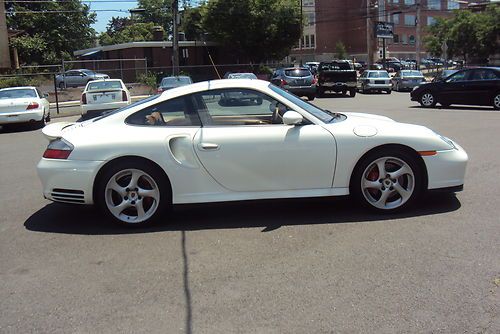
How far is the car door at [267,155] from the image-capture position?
526cm

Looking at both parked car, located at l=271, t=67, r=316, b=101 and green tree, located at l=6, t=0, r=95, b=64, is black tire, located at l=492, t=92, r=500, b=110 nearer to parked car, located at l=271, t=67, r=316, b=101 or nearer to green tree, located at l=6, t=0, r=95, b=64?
parked car, located at l=271, t=67, r=316, b=101

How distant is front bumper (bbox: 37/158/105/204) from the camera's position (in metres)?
5.21

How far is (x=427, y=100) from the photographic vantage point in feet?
64.8

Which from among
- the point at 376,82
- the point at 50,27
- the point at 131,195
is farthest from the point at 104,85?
the point at 50,27

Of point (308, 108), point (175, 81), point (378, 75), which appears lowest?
point (308, 108)

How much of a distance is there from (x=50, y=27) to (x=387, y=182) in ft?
194

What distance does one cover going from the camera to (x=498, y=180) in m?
6.93

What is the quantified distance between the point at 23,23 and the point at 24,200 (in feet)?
185

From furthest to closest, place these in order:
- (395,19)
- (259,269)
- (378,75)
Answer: (395,19) → (378,75) → (259,269)

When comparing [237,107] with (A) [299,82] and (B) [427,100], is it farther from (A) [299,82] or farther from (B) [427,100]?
(A) [299,82]

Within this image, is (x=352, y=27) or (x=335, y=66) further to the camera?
(x=352, y=27)

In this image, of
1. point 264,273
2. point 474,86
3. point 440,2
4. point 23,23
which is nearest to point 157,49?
point 23,23

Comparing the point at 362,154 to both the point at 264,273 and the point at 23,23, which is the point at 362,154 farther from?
the point at 23,23

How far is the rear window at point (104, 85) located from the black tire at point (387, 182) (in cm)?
1446
